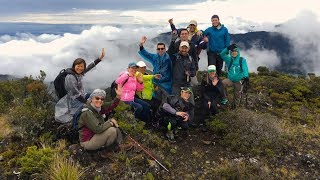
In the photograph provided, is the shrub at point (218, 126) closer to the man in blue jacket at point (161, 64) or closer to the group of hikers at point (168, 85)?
the group of hikers at point (168, 85)

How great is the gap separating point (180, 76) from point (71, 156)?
440 cm

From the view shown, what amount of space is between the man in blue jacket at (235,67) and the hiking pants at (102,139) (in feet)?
18.7

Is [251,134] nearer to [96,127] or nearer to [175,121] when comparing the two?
[175,121]

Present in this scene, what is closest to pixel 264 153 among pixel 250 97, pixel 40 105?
pixel 250 97

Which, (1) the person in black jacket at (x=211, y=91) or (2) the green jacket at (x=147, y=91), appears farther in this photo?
(1) the person in black jacket at (x=211, y=91)

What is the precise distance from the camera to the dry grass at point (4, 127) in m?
10.4

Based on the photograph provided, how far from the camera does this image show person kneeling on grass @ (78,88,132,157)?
801 cm

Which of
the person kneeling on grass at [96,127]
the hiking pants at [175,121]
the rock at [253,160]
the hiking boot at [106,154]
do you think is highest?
the person kneeling on grass at [96,127]

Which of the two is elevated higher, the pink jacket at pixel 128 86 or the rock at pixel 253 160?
the pink jacket at pixel 128 86

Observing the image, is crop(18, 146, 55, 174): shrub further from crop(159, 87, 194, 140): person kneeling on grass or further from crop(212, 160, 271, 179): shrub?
crop(212, 160, 271, 179): shrub

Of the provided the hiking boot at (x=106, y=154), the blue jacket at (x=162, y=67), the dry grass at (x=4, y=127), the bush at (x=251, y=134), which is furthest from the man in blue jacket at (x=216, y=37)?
the dry grass at (x=4, y=127)

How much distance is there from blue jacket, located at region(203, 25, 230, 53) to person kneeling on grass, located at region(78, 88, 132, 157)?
5.70 meters

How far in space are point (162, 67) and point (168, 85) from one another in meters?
0.68

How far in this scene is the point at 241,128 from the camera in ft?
36.4
